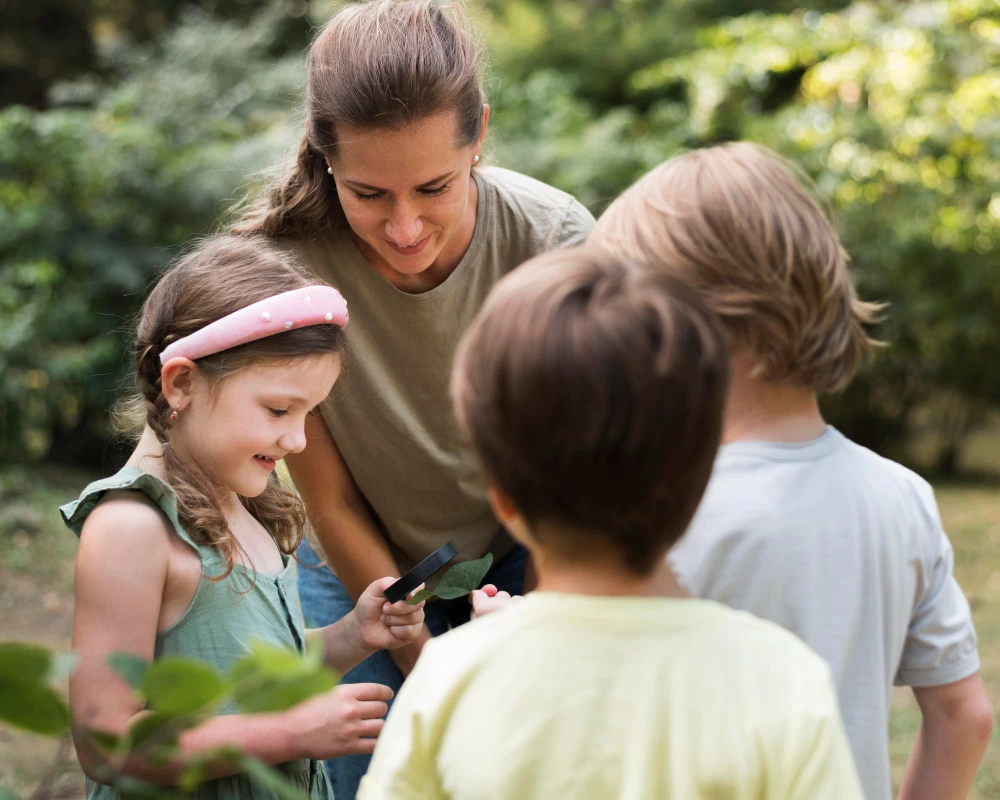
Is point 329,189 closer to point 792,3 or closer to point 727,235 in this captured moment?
point 727,235

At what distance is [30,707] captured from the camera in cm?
82

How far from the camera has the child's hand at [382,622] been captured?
195cm

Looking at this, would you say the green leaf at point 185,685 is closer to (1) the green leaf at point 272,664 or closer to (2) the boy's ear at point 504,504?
(1) the green leaf at point 272,664

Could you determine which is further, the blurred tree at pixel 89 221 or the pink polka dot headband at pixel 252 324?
the blurred tree at pixel 89 221

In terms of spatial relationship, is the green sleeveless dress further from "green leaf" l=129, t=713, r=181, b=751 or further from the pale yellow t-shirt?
"green leaf" l=129, t=713, r=181, b=751

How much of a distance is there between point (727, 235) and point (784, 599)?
0.46 metres

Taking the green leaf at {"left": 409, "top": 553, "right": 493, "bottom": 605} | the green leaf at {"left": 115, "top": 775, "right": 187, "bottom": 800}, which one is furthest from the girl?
the green leaf at {"left": 115, "top": 775, "right": 187, "bottom": 800}

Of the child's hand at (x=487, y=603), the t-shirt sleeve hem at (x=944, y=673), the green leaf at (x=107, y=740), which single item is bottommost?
the t-shirt sleeve hem at (x=944, y=673)

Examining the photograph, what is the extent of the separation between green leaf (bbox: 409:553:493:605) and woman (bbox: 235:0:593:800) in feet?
1.84

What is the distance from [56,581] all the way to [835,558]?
5502mm

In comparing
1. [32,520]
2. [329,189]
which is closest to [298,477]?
[329,189]

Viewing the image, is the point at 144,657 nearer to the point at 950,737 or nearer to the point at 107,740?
the point at 107,740

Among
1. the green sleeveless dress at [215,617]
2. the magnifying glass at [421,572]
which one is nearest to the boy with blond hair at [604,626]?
the magnifying glass at [421,572]

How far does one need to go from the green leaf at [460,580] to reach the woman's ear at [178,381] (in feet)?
1.64
